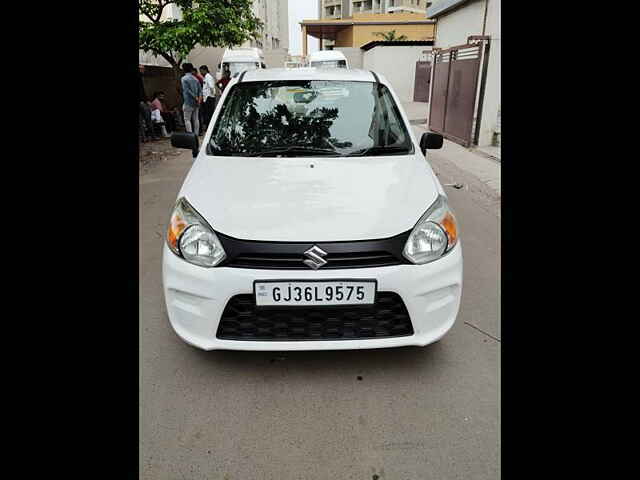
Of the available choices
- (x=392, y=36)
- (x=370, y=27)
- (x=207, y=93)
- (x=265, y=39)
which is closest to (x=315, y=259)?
(x=207, y=93)

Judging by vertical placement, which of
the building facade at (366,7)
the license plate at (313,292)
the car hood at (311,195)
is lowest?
the license plate at (313,292)

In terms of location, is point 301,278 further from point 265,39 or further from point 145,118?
point 265,39

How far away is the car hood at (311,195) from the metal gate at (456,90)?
707 centimetres

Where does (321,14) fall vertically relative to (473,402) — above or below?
above

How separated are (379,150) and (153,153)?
24.2 ft

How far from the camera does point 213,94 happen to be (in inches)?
440

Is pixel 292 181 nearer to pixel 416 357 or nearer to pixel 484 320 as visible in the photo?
pixel 416 357

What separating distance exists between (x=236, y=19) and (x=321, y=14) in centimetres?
6007

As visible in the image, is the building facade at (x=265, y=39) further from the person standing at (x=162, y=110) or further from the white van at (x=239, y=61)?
the person standing at (x=162, y=110)

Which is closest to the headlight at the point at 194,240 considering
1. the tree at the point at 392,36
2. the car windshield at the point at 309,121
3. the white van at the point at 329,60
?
the car windshield at the point at 309,121

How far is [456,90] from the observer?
970 cm

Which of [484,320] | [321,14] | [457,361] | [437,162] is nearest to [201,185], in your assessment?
[457,361]

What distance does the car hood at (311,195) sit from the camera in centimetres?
212

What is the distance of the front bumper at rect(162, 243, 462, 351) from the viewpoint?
2049 millimetres
